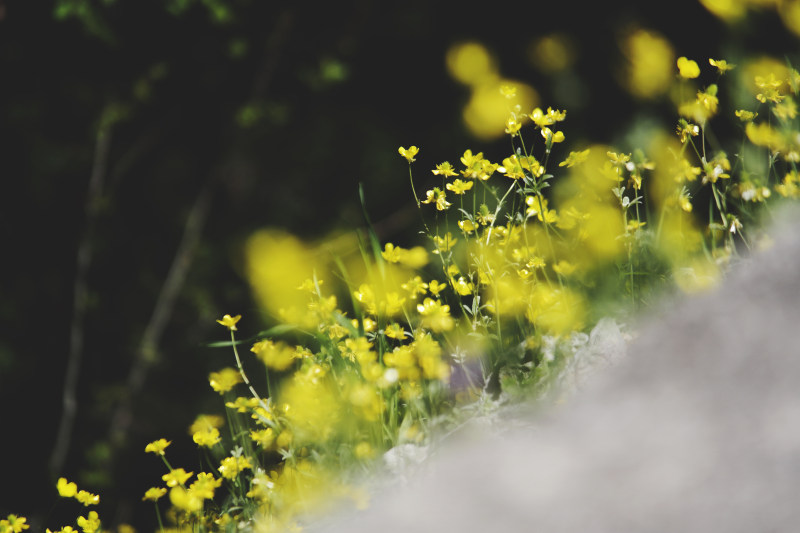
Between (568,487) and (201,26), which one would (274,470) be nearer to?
(568,487)

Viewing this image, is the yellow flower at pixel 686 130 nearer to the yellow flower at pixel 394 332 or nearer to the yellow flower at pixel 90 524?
the yellow flower at pixel 394 332

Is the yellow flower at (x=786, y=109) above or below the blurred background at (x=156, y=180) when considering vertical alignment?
below

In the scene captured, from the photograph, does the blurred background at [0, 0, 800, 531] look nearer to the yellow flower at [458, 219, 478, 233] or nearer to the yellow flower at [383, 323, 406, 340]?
the yellow flower at [458, 219, 478, 233]

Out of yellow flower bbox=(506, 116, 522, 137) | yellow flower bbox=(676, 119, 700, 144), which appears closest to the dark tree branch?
yellow flower bbox=(506, 116, 522, 137)

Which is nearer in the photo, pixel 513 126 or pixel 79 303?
pixel 513 126

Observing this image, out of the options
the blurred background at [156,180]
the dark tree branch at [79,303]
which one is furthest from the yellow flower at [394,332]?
the dark tree branch at [79,303]

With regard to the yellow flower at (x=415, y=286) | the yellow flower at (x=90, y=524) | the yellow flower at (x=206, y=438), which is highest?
the yellow flower at (x=415, y=286)

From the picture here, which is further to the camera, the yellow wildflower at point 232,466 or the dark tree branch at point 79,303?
the dark tree branch at point 79,303

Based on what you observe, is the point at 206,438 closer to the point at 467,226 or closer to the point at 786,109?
the point at 467,226

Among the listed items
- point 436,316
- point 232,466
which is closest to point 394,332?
point 436,316
